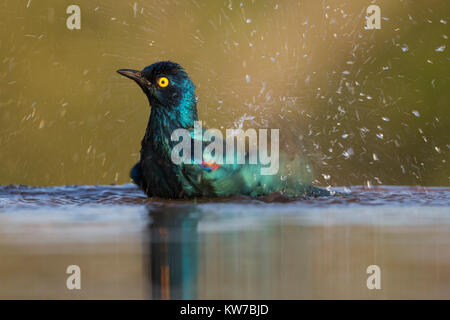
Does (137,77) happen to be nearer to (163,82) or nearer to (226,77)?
(163,82)

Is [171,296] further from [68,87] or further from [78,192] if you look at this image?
[68,87]

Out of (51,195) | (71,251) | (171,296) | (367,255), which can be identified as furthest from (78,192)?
(171,296)

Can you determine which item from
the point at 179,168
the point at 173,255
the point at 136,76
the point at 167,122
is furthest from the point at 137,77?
the point at 173,255

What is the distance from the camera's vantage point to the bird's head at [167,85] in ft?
17.7

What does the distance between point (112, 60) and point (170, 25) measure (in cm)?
90

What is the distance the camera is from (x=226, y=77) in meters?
8.85

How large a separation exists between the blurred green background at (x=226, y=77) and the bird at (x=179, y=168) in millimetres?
2523

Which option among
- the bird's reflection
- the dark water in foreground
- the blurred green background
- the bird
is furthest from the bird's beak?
the blurred green background

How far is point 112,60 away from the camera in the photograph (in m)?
9.06

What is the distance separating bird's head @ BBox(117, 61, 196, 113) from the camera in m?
5.41

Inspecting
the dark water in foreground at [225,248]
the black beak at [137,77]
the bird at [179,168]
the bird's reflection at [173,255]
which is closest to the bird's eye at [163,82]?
the bird at [179,168]

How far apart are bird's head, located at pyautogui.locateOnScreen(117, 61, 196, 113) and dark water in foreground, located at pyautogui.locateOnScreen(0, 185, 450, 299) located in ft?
3.07

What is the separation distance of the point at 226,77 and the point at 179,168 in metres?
4.15

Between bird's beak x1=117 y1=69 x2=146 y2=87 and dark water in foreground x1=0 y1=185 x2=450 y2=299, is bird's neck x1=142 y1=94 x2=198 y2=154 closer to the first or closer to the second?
bird's beak x1=117 y1=69 x2=146 y2=87
